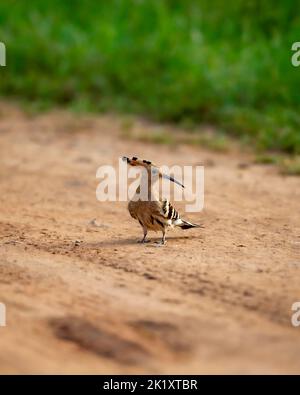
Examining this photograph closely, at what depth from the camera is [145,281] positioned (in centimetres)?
530

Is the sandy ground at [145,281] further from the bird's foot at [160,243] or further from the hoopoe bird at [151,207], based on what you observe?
the hoopoe bird at [151,207]

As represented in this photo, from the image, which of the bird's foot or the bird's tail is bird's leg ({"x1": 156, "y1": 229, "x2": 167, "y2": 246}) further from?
the bird's tail

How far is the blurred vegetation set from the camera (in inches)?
422

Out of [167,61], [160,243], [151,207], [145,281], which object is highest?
[167,61]

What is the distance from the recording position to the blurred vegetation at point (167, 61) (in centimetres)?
1073

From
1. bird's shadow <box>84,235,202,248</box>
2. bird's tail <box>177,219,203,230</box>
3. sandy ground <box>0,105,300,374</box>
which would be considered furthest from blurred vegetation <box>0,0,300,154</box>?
bird's shadow <box>84,235,202,248</box>

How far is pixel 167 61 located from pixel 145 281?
695 centimetres

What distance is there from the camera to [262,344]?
4348 millimetres

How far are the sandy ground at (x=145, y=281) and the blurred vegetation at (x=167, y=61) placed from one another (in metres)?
1.96

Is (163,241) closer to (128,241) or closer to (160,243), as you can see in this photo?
(160,243)

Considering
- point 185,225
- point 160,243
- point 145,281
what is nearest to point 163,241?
point 160,243

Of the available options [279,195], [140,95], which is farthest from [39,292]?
Answer: [140,95]

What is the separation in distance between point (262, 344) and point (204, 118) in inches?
270

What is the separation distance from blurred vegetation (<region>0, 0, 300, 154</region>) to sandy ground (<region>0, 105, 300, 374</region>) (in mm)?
1957
